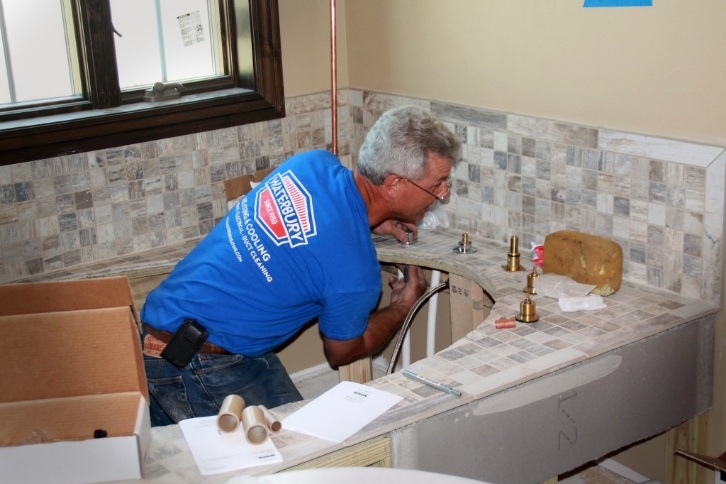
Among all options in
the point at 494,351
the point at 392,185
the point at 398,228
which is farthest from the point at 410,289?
the point at 494,351

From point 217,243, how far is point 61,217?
798 mm

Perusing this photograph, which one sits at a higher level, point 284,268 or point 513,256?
point 284,268

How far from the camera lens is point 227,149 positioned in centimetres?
340

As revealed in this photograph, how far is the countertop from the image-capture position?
1967mm

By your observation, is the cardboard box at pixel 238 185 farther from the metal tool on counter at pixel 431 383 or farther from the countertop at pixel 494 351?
the metal tool on counter at pixel 431 383

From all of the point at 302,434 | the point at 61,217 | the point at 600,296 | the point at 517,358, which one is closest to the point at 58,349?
the point at 302,434

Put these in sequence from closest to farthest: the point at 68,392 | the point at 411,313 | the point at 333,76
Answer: the point at 68,392 → the point at 411,313 → the point at 333,76

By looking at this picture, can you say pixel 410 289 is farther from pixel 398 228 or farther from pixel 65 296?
pixel 65 296

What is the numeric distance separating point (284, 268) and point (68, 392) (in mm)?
707

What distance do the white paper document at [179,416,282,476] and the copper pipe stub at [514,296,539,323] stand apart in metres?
0.85

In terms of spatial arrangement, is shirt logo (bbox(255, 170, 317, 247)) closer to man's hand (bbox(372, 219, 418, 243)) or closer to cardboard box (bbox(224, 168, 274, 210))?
man's hand (bbox(372, 219, 418, 243))

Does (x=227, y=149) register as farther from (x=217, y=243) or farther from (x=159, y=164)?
(x=217, y=243)

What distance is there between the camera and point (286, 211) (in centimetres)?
248

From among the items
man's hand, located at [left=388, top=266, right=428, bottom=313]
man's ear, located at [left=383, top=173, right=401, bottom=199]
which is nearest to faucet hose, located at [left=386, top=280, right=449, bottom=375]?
man's hand, located at [left=388, top=266, right=428, bottom=313]
